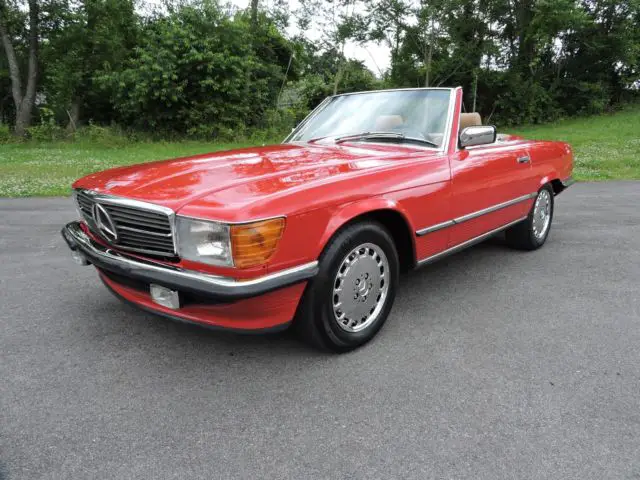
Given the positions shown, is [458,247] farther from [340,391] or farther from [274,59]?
[274,59]

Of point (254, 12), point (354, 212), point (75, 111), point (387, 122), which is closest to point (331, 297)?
point (354, 212)

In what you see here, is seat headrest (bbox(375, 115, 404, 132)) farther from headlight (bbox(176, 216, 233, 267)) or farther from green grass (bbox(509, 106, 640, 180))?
green grass (bbox(509, 106, 640, 180))

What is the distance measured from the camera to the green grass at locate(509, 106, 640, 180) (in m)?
10.5

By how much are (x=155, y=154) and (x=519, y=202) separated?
12929 millimetres

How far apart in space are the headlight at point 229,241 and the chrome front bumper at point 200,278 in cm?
8

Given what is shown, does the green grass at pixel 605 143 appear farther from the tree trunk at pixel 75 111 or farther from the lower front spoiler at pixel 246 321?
the tree trunk at pixel 75 111

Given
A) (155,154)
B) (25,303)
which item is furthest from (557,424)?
(155,154)

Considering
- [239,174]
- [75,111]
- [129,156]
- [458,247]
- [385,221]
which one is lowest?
[458,247]

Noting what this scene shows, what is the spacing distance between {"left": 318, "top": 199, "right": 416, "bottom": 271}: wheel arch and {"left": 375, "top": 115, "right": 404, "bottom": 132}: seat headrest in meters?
0.99

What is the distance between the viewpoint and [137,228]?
2.42m

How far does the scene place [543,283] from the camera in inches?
151

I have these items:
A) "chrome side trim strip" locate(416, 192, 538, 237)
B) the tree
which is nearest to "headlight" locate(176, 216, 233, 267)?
"chrome side trim strip" locate(416, 192, 538, 237)

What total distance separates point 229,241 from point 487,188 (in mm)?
2283

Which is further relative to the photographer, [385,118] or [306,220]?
[385,118]
